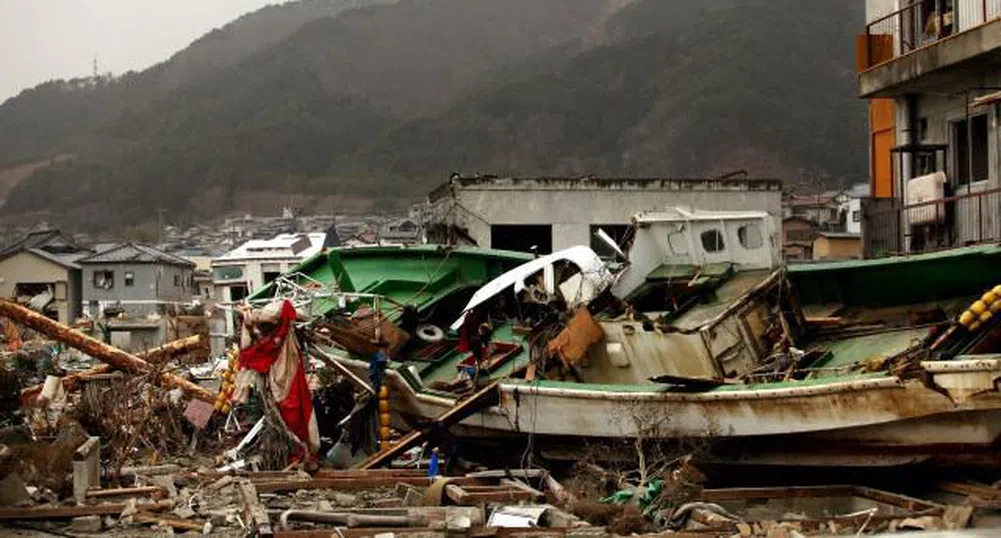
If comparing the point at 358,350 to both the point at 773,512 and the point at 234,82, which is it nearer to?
the point at 773,512

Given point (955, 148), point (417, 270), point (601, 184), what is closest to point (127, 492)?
point (417, 270)

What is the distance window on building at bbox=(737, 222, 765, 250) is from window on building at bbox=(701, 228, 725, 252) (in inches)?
10.7

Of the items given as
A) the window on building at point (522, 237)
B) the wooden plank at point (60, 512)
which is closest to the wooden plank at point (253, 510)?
the wooden plank at point (60, 512)

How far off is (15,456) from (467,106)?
128 metres

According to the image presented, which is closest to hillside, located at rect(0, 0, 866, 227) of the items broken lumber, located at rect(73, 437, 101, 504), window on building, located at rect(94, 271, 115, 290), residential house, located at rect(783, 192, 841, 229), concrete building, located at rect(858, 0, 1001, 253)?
residential house, located at rect(783, 192, 841, 229)

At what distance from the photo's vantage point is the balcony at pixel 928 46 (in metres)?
17.8

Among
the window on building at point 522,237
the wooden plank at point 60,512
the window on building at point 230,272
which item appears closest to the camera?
the wooden plank at point 60,512

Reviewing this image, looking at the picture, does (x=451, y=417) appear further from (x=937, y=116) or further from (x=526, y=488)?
(x=937, y=116)

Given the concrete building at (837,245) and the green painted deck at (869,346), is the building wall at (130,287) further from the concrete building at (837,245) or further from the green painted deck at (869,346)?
the green painted deck at (869,346)

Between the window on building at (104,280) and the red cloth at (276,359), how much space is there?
45565 millimetres

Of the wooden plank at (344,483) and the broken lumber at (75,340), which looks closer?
the wooden plank at (344,483)

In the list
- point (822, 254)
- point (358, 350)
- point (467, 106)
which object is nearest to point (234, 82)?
point (467, 106)

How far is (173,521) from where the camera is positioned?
38.4 feet

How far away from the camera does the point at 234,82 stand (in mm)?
166625
